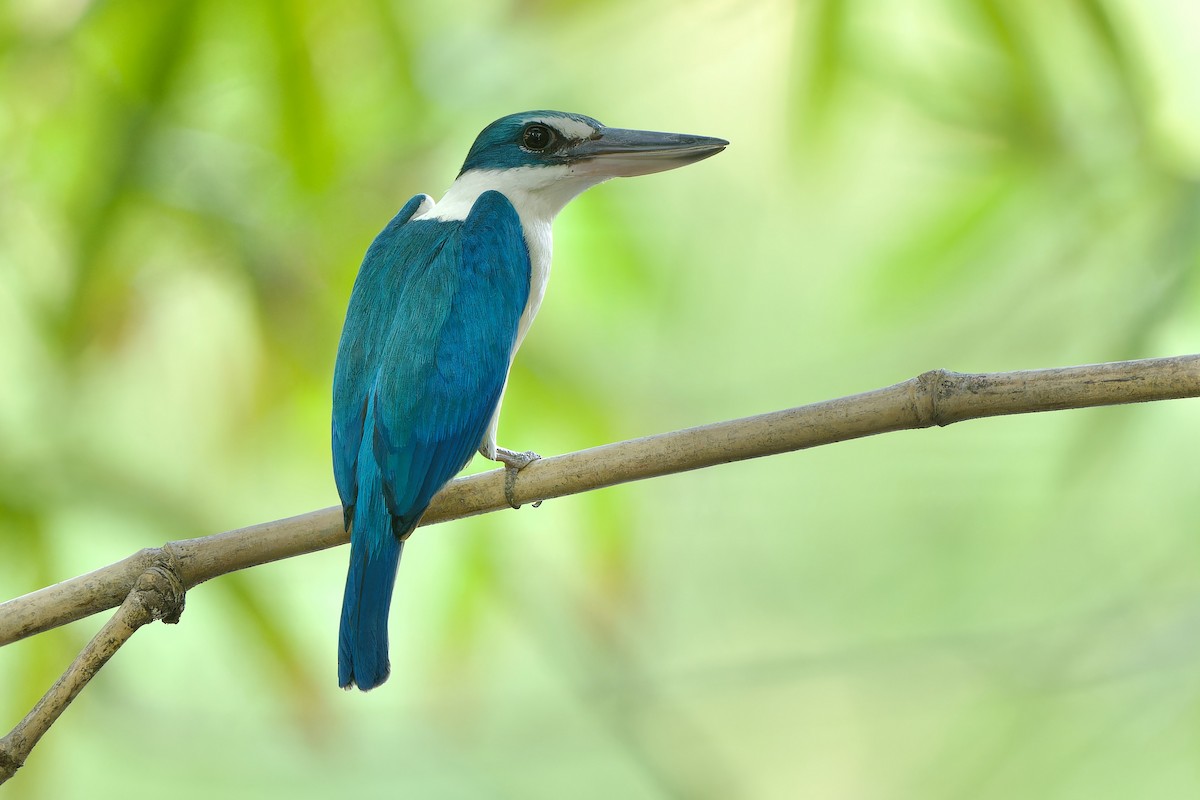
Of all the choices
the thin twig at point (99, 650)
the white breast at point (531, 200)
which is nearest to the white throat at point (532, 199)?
the white breast at point (531, 200)

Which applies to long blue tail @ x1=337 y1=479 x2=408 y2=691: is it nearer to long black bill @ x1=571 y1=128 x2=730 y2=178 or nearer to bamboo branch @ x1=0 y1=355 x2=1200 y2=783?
bamboo branch @ x1=0 y1=355 x2=1200 y2=783

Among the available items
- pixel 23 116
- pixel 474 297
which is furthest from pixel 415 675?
pixel 474 297

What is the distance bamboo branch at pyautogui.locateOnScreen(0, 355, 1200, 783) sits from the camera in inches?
41.6

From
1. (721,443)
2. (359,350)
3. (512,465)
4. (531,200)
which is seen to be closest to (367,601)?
(512,465)

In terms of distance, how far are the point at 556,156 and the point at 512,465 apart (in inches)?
19.8

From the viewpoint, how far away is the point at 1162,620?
279 centimetres

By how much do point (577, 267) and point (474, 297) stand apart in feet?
3.53

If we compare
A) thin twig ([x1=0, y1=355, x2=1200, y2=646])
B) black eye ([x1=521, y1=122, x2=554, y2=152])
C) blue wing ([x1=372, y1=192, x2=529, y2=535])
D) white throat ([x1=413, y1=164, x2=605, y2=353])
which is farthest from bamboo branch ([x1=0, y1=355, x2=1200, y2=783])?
black eye ([x1=521, y1=122, x2=554, y2=152])

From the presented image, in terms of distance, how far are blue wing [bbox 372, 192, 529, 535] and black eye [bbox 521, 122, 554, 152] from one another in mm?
127

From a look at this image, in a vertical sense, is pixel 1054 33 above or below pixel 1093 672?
above

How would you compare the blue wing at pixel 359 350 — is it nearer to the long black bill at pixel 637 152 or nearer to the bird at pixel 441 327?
the bird at pixel 441 327

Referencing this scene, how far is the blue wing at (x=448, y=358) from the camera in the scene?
142cm

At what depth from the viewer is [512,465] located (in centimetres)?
148

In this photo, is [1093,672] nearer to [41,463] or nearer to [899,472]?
[899,472]
